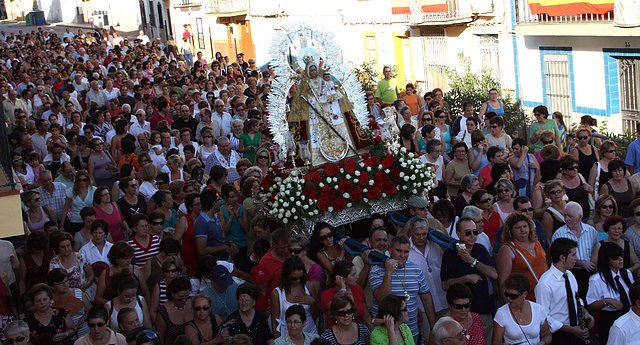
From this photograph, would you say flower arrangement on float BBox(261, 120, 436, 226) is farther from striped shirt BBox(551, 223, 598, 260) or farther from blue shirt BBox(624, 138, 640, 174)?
blue shirt BBox(624, 138, 640, 174)

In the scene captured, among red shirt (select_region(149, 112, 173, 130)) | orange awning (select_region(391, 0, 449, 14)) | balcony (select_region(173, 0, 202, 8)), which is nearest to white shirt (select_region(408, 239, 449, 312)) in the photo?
red shirt (select_region(149, 112, 173, 130))

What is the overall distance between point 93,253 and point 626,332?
202 inches

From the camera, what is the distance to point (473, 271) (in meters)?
9.07

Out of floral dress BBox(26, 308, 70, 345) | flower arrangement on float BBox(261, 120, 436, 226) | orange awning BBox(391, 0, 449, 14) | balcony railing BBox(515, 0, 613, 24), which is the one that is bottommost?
floral dress BBox(26, 308, 70, 345)

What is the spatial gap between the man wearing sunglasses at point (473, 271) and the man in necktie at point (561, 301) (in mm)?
552

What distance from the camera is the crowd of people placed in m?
8.34

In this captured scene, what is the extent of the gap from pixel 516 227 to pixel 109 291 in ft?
11.3

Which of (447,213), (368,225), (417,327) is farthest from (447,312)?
(368,225)

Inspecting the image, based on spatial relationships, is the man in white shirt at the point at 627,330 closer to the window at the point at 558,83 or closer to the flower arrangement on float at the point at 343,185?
the flower arrangement on float at the point at 343,185

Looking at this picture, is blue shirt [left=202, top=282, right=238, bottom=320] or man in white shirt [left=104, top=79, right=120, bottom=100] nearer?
blue shirt [left=202, top=282, right=238, bottom=320]

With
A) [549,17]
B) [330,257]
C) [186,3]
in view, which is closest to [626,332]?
[330,257]

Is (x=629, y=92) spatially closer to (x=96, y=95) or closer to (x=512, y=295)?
(x=96, y=95)

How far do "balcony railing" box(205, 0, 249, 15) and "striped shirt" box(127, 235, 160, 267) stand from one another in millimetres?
30188

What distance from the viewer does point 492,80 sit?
77.9 ft
